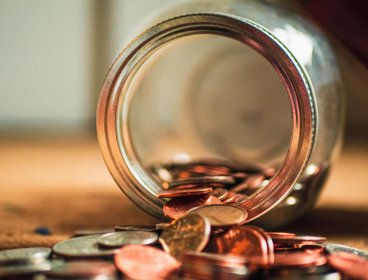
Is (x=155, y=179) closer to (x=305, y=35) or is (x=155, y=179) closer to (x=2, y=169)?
(x=305, y=35)

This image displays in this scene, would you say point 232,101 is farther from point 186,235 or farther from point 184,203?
point 186,235

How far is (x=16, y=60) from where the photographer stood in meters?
3.14

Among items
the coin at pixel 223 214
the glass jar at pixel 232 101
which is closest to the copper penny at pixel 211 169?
the glass jar at pixel 232 101

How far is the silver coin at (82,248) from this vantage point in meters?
0.70

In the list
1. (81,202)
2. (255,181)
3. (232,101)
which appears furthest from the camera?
(232,101)

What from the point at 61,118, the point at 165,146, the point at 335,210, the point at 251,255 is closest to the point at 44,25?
the point at 61,118

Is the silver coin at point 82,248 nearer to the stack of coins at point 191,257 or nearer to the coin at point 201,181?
the stack of coins at point 191,257

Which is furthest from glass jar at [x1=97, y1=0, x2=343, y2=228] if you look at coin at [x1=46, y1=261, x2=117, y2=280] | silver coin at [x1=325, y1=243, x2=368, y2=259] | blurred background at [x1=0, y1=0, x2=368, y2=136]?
blurred background at [x1=0, y1=0, x2=368, y2=136]

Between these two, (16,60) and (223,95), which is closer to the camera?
(223,95)

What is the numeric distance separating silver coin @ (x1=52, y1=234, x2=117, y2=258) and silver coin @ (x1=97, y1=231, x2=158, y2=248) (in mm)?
11

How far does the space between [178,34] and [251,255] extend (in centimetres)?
37

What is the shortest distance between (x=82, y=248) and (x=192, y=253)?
6.4 inches

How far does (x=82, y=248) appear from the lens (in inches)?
29.0

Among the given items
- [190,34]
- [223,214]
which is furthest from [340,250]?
[190,34]
